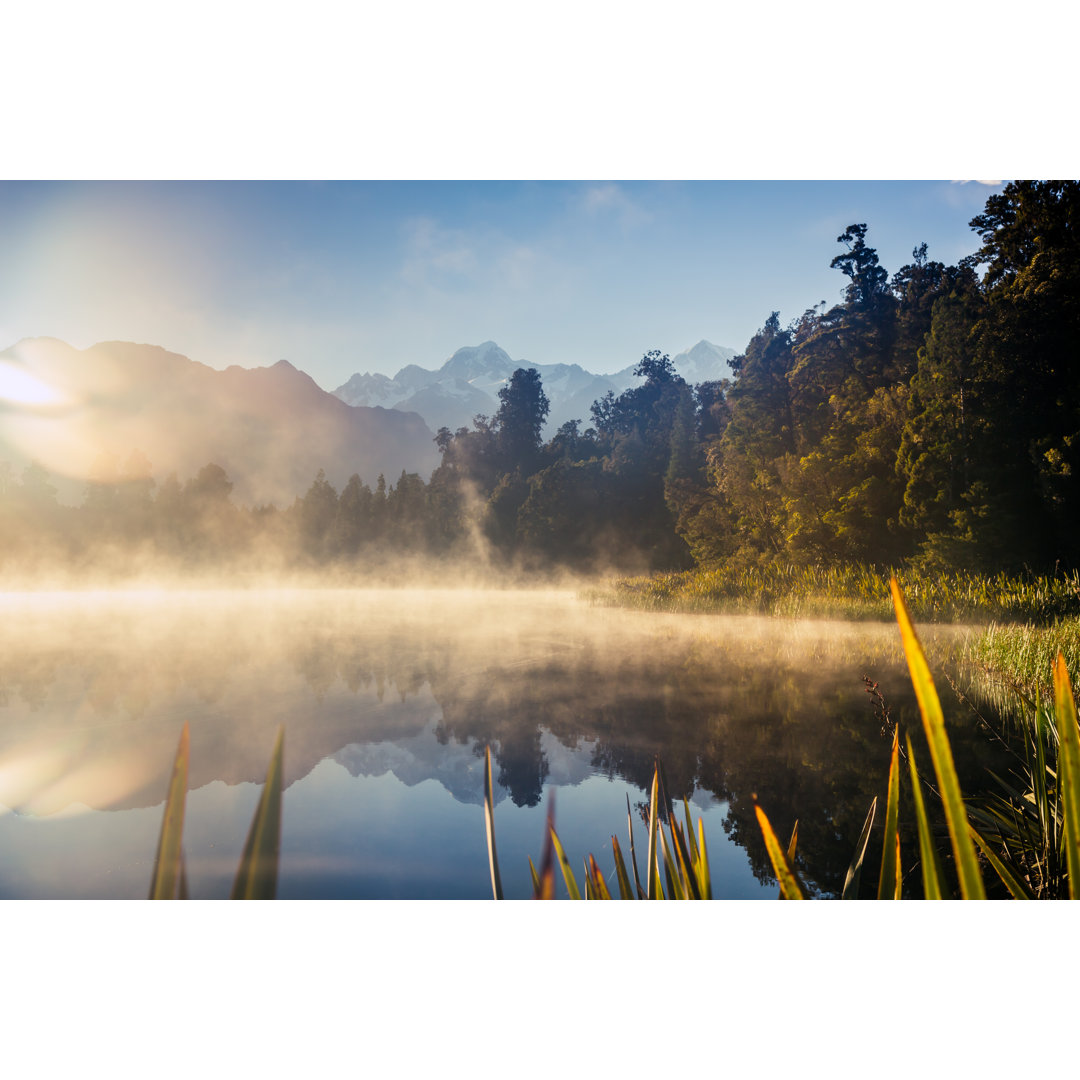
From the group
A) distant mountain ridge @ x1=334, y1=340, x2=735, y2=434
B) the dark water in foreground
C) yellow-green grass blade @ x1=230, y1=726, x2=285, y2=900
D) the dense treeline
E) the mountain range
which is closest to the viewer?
yellow-green grass blade @ x1=230, y1=726, x2=285, y2=900

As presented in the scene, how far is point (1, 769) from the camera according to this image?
2662mm

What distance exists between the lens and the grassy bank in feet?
12.2

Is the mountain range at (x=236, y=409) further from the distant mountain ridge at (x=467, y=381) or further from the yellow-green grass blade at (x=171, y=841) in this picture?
the yellow-green grass blade at (x=171, y=841)

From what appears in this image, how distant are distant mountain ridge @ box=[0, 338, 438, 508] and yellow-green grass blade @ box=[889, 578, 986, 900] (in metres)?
4.04

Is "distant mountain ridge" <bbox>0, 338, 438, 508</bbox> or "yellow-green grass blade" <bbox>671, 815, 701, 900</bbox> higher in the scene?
"distant mountain ridge" <bbox>0, 338, 438, 508</bbox>

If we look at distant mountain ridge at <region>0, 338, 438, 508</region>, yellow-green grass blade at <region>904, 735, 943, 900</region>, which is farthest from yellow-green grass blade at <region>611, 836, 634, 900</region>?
distant mountain ridge at <region>0, 338, 438, 508</region>

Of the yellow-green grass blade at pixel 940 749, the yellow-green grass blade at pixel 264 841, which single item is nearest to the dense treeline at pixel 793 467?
the yellow-green grass blade at pixel 940 749

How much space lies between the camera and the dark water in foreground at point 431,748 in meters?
1.99

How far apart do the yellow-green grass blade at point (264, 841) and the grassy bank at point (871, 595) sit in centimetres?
359

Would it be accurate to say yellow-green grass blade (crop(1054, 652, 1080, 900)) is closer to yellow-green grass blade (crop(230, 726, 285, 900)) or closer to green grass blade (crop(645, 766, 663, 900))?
green grass blade (crop(645, 766, 663, 900))

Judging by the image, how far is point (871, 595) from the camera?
4598 mm

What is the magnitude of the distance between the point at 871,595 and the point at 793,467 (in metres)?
3.64
